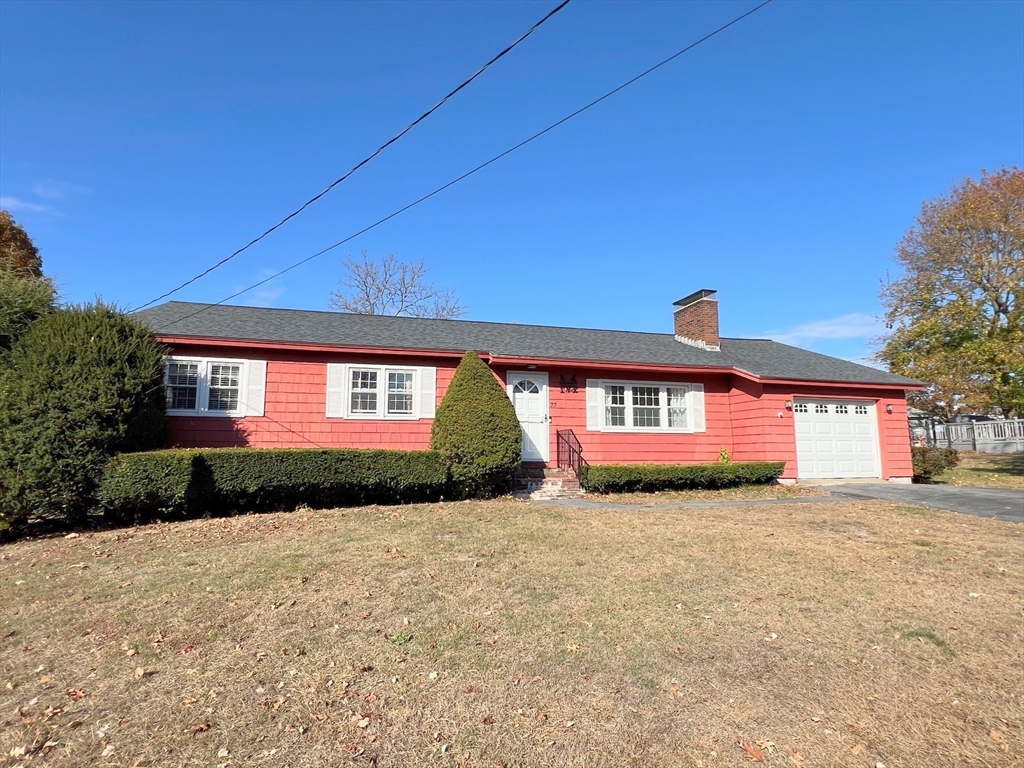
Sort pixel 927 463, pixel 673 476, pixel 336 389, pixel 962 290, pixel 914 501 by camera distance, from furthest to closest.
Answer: pixel 962 290 → pixel 927 463 → pixel 336 389 → pixel 673 476 → pixel 914 501

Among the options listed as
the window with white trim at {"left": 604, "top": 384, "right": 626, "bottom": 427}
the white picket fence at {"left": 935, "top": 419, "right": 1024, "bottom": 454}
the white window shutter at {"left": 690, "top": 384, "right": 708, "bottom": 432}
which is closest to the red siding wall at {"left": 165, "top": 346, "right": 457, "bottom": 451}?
the window with white trim at {"left": 604, "top": 384, "right": 626, "bottom": 427}

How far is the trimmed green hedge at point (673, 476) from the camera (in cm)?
1262

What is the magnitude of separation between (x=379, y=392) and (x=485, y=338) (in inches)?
124

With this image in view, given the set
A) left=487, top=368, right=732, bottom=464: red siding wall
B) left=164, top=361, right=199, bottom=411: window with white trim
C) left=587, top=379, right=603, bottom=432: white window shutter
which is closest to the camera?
left=164, top=361, right=199, bottom=411: window with white trim

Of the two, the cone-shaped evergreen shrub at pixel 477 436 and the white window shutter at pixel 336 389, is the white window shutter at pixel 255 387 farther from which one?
the cone-shaped evergreen shrub at pixel 477 436

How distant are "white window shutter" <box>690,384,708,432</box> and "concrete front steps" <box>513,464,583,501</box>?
12.4 ft

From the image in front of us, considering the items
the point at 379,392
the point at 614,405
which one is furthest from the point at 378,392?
the point at 614,405

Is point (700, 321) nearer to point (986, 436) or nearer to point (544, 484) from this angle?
point (544, 484)

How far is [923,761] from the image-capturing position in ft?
10.7

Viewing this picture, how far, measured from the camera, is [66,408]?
8570 millimetres

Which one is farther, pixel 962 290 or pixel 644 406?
pixel 962 290

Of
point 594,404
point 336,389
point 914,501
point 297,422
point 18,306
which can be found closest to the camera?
point 18,306

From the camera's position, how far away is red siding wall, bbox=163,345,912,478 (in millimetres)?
12516

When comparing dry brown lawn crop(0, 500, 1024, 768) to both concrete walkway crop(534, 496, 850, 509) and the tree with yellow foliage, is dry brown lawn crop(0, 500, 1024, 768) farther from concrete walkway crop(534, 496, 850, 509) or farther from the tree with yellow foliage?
the tree with yellow foliage
